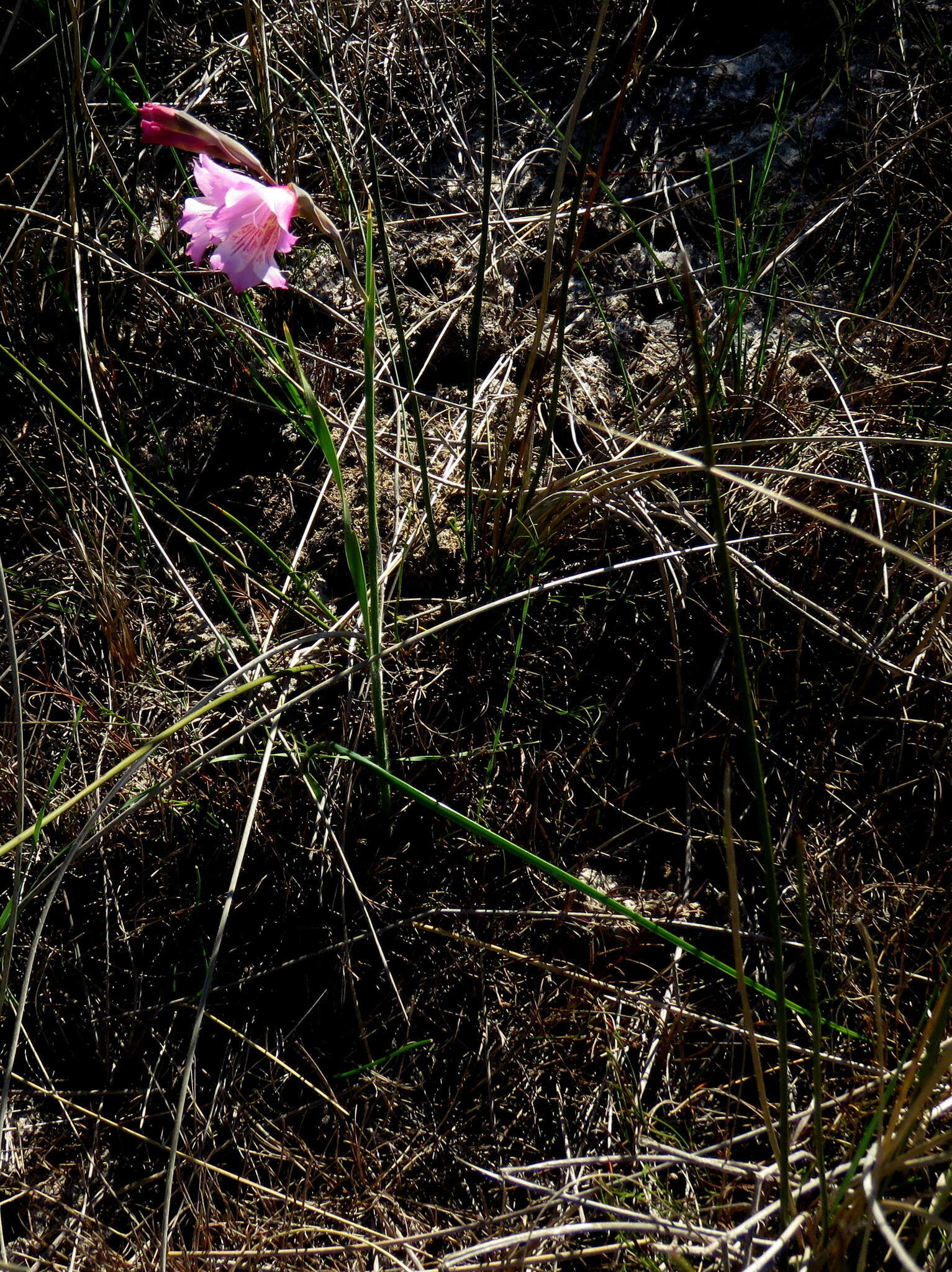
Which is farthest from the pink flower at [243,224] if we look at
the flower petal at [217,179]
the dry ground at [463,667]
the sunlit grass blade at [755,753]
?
the sunlit grass blade at [755,753]

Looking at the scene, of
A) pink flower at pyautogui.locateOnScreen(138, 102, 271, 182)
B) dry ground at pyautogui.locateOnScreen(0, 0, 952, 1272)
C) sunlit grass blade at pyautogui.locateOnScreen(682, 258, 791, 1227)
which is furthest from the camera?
dry ground at pyautogui.locateOnScreen(0, 0, 952, 1272)

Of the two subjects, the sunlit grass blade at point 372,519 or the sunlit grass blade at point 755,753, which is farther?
the sunlit grass blade at point 372,519

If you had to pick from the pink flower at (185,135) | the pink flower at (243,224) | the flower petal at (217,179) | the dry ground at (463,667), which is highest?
the pink flower at (185,135)

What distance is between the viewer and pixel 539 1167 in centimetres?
93

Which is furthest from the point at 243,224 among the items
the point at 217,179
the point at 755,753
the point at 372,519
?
the point at 755,753

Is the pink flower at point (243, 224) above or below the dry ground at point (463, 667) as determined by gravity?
above

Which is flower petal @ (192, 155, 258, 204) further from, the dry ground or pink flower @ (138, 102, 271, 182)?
the dry ground

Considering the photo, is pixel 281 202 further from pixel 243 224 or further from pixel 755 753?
pixel 755 753

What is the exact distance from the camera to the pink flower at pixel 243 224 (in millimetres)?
969

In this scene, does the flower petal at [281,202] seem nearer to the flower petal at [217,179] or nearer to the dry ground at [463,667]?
the flower petal at [217,179]

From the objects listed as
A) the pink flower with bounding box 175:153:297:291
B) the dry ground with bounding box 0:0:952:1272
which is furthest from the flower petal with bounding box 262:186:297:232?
the dry ground with bounding box 0:0:952:1272

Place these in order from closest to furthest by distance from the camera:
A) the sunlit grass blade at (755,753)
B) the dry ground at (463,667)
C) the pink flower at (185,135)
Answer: the sunlit grass blade at (755,753) → the pink flower at (185,135) → the dry ground at (463,667)

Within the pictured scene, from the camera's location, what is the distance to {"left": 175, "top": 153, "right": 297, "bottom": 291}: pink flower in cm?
97

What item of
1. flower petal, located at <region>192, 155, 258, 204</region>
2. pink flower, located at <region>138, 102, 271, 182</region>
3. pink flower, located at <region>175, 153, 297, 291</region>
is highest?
pink flower, located at <region>138, 102, 271, 182</region>
